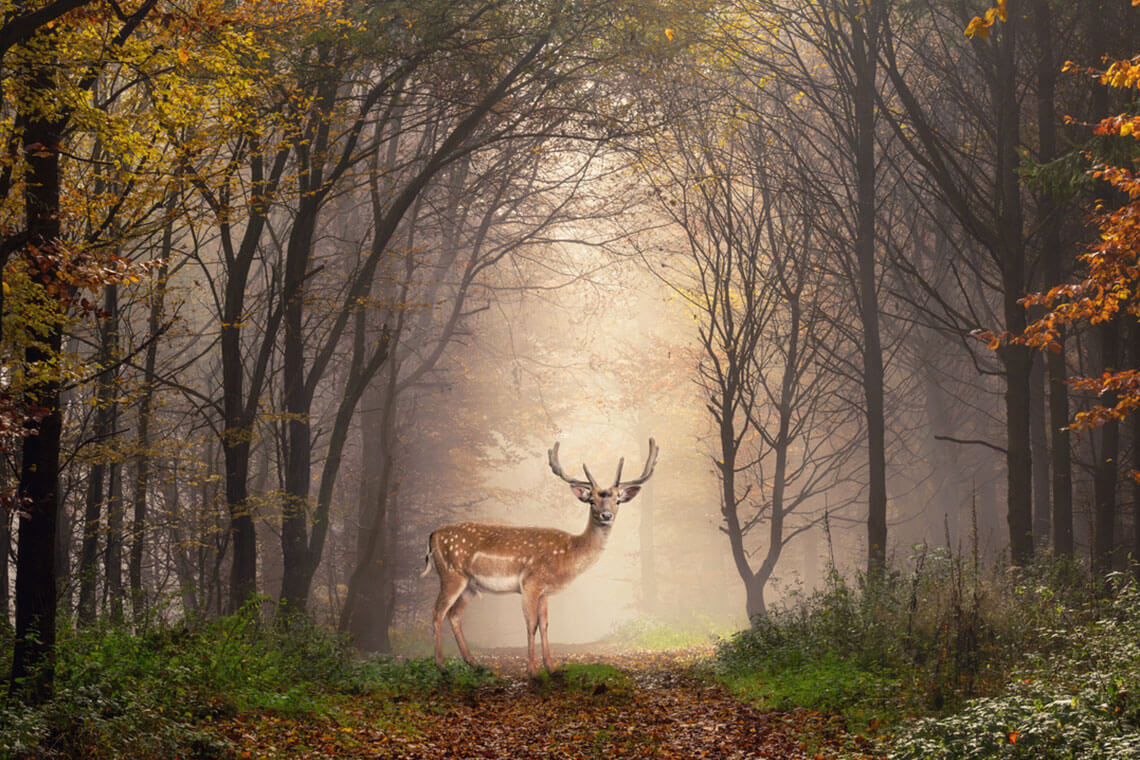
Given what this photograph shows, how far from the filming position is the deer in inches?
446

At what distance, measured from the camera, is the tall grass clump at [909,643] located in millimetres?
7484

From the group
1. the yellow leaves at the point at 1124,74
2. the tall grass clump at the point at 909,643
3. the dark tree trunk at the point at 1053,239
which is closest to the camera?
the tall grass clump at the point at 909,643

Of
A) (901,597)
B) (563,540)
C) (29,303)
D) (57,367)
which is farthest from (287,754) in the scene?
(901,597)

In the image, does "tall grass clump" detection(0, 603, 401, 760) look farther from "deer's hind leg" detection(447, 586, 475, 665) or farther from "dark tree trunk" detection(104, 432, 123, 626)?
"dark tree trunk" detection(104, 432, 123, 626)

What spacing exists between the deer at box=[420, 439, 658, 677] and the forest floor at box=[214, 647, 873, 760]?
1.17 meters

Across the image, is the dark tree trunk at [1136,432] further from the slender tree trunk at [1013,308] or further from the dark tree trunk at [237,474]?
the dark tree trunk at [237,474]

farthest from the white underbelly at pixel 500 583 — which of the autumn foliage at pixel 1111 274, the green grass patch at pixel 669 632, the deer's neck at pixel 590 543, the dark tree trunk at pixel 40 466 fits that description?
the green grass patch at pixel 669 632

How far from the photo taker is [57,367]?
7160 millimetres

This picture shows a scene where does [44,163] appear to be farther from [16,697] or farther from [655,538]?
[655,538]

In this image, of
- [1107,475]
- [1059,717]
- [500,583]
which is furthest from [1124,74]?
[500,583]

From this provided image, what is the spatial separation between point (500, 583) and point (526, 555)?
1.48 feet

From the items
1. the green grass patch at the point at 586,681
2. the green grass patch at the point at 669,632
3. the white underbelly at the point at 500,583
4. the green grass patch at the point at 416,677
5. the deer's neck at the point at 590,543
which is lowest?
the green grass patch at the point at 669,632

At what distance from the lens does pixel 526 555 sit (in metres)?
11.6

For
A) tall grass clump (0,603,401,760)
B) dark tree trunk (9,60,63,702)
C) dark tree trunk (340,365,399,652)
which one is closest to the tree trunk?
tall grass clump (0,603,401,760)
